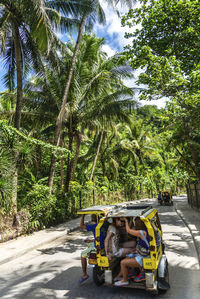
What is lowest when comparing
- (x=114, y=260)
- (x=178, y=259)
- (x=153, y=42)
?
(x=178, y=259)

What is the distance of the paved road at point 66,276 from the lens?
4434mm

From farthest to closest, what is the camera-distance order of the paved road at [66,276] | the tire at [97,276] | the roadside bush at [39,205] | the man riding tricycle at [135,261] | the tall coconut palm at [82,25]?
1. the tall coconut palm at [82,25]
2. the roadside bush at [39,205]
3. the tire at [97,276]
4. the paved road at [66,276]
5. the man riding tricycle at [135,261]

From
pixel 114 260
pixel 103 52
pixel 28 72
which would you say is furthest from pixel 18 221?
pixel 103 52

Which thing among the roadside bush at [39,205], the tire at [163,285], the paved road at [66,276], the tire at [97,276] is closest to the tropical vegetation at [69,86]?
the roadside bush at [39,205]

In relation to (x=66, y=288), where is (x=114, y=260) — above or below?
above

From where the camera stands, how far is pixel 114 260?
462cm

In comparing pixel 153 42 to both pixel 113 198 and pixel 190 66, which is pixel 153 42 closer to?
pixel 190 66

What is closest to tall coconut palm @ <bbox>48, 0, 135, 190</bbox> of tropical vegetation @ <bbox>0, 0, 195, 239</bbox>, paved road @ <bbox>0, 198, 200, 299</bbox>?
tropical vegetation @ <bbox>0, 0, 195, 239</bbox>

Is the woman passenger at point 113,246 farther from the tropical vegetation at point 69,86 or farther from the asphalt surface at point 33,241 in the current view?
the tropical vegetation at point 69,86

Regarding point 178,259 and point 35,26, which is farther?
point 35,26

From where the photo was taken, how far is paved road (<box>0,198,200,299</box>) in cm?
443

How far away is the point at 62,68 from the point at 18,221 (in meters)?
9.68

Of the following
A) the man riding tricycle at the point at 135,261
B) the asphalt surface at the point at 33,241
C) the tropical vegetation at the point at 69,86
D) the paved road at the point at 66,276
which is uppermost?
the tropical vegetation at the point at 69,86

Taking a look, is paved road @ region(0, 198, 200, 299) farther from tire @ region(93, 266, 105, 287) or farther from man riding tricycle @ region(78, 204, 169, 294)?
man riding tricycle @ region(78, 204, 169, 294)
